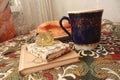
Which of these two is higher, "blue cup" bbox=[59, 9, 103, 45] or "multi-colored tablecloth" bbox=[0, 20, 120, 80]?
"blue cup" bbox=[59, 9, 103, 45]

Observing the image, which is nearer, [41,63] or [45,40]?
[41,63]

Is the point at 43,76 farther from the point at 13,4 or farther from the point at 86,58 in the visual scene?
the point at 13,4

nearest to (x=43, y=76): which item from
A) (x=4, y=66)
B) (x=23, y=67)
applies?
(x=23, y=67)

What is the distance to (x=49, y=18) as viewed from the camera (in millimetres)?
1291

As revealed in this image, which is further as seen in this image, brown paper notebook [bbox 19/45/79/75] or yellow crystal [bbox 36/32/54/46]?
yellow crystal [bbox 36/32/54/46]

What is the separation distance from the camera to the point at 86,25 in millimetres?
483

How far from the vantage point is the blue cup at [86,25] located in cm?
48

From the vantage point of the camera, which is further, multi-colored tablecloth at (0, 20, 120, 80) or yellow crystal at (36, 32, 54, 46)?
yellow crystal at (36, 32, 54, 46)

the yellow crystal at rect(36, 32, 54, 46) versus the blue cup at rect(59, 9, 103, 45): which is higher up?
the blue cup at rect(59, 9, 103, 45)

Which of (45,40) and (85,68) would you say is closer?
(85,68)

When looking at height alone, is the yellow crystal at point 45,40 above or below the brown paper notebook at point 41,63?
above

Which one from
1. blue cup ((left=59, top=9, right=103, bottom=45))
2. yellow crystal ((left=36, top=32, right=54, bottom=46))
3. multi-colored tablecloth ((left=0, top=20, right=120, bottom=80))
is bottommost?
multi-colored tablecloth ((left=0, top=20, right=120, bottom=80))

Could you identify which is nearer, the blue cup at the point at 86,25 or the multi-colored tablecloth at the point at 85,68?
the multi-colored tablecloth at the point at 85,68

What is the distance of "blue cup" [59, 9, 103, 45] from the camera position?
478 millimetres
